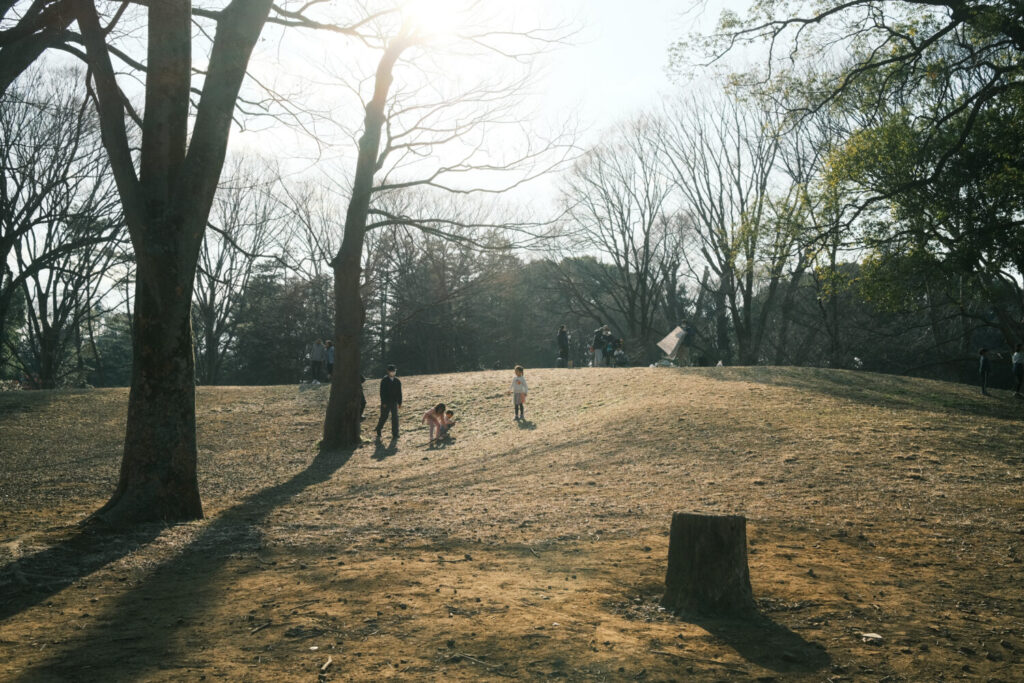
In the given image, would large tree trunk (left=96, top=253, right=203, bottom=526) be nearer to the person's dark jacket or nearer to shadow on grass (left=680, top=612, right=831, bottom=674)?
shadow on grass (left=680, top=612, right=831, bottom=674)

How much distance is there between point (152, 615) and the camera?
5371 mm

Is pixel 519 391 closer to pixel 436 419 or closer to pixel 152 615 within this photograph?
pixel 436 419

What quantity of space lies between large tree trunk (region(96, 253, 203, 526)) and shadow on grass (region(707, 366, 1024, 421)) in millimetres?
14478

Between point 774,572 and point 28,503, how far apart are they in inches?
409

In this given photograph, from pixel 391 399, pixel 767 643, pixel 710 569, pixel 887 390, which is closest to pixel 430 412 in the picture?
pixel 391 399

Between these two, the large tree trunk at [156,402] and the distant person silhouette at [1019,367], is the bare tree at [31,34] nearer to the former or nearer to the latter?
the large tree trunk at [156,402]

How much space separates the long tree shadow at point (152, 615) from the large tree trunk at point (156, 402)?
2.54ft

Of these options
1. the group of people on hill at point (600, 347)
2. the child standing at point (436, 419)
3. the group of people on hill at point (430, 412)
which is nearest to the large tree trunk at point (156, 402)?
the group of people on hill at point (430, 412)

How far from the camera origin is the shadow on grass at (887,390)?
17953 mm

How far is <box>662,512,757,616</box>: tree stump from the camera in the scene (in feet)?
18.7

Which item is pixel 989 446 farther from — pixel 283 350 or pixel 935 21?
pixel 283 350

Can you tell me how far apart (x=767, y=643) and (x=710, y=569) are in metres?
0.75

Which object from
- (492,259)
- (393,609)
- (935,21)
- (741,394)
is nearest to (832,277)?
(741,394)

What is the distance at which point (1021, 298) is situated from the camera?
25688 millimetres
